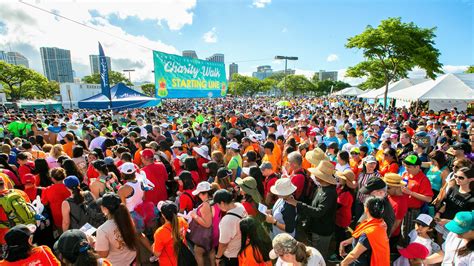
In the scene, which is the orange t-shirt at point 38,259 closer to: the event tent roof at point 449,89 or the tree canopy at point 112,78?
the event tent roof at point 449,89

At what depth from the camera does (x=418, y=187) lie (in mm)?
3535

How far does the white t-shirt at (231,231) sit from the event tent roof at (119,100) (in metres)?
9.82

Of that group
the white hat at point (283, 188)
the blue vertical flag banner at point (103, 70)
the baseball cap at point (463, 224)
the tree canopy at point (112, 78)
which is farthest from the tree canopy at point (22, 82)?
the baseball cap at point (463, 224)

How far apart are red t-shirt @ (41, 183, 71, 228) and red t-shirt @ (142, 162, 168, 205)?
4.07 ft

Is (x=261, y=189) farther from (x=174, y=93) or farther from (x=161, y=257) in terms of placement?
(x=174, y=93)

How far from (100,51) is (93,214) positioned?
8.41 meters

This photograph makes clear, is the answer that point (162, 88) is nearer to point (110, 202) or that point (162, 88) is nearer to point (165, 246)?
point (110, 202)

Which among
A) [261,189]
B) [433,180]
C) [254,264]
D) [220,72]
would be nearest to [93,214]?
[254,264]

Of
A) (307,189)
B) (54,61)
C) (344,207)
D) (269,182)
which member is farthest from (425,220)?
(54,61)

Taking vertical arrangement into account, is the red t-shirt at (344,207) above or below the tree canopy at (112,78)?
below

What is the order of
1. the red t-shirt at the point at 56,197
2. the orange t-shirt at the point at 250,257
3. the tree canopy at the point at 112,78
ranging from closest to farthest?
the orange t-shirt at the point at 250,257
the red t-shirt at the point at 56,197
the tree canopy at the point at 112,78

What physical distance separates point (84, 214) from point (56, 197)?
1.88 feet

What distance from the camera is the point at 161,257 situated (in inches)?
107

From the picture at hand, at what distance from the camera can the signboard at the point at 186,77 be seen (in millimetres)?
10828
